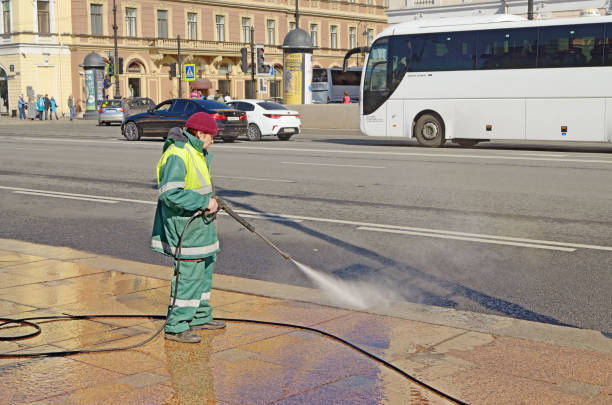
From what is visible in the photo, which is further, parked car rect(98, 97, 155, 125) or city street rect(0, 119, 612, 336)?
parked car rect(98, 97, 155, 125)

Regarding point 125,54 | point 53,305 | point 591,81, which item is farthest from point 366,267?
point 125,54

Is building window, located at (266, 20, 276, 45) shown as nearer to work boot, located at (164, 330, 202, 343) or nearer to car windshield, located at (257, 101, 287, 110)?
car windshield, located at (257, 101, 287, 110)

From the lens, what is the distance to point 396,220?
10.2 m

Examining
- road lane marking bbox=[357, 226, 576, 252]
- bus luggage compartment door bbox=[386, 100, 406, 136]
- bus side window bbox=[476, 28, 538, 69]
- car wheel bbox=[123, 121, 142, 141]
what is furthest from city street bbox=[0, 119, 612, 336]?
car wheel bbox=[123, 121, 142, 141]

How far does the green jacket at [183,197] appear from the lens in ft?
16.9

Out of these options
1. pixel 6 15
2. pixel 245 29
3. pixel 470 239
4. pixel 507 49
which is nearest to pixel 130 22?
pixel 6 15

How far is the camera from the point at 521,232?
9.29 meters

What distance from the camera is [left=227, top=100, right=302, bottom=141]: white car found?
Answer: 27.5 meters

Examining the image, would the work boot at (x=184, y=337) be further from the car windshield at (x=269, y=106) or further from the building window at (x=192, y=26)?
the building window at (x=192, y=26)

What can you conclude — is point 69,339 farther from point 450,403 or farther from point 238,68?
point 238,68

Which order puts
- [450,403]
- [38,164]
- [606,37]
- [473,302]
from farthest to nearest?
[606,37] < [38,164] < [473,302] < [450,403]

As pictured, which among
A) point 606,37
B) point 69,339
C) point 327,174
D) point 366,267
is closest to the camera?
point 69,339

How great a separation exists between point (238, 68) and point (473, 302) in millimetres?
65200

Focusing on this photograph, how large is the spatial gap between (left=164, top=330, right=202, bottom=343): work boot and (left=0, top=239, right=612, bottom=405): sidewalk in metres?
0.05
